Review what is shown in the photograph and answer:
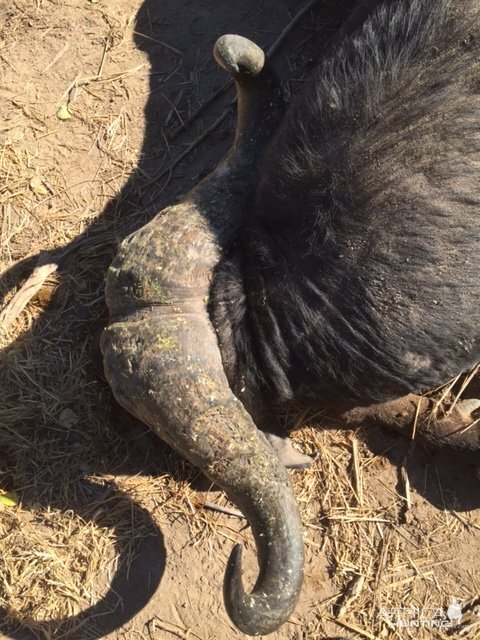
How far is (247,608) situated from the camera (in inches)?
93.5

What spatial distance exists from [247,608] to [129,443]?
1610 millimetres

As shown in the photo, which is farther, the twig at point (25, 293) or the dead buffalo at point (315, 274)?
the twig at point (25, 293)

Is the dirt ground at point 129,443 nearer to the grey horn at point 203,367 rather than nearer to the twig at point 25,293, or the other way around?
the twig at point 25,293

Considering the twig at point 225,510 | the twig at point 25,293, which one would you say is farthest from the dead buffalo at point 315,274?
the twig at point 25,293

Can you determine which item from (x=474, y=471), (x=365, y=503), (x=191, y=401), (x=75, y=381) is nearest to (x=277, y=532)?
(x=191, y=401)

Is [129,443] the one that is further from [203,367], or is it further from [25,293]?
[203,367]

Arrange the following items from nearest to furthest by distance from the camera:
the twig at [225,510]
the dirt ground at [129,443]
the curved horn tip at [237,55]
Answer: the curved horn tip at [237,55], the dirt ground at [129,443], the twig at [225,510]

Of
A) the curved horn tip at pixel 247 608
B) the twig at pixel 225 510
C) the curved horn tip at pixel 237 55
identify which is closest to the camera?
the curved horn tip at pixel 247 608

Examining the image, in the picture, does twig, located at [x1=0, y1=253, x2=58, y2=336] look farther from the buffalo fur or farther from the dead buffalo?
the buffalo fur

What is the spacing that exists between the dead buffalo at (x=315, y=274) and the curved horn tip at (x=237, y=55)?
11mm

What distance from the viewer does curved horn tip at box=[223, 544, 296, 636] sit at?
238 centimetres

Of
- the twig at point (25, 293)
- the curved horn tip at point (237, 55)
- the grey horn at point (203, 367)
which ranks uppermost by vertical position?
the curved horn tip at point (237, 55)

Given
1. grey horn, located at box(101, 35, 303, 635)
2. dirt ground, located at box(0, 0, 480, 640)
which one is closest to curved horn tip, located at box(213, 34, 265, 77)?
grey horn, located at box(101, 35, 303, 635)

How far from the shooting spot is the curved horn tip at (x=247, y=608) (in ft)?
7.80
